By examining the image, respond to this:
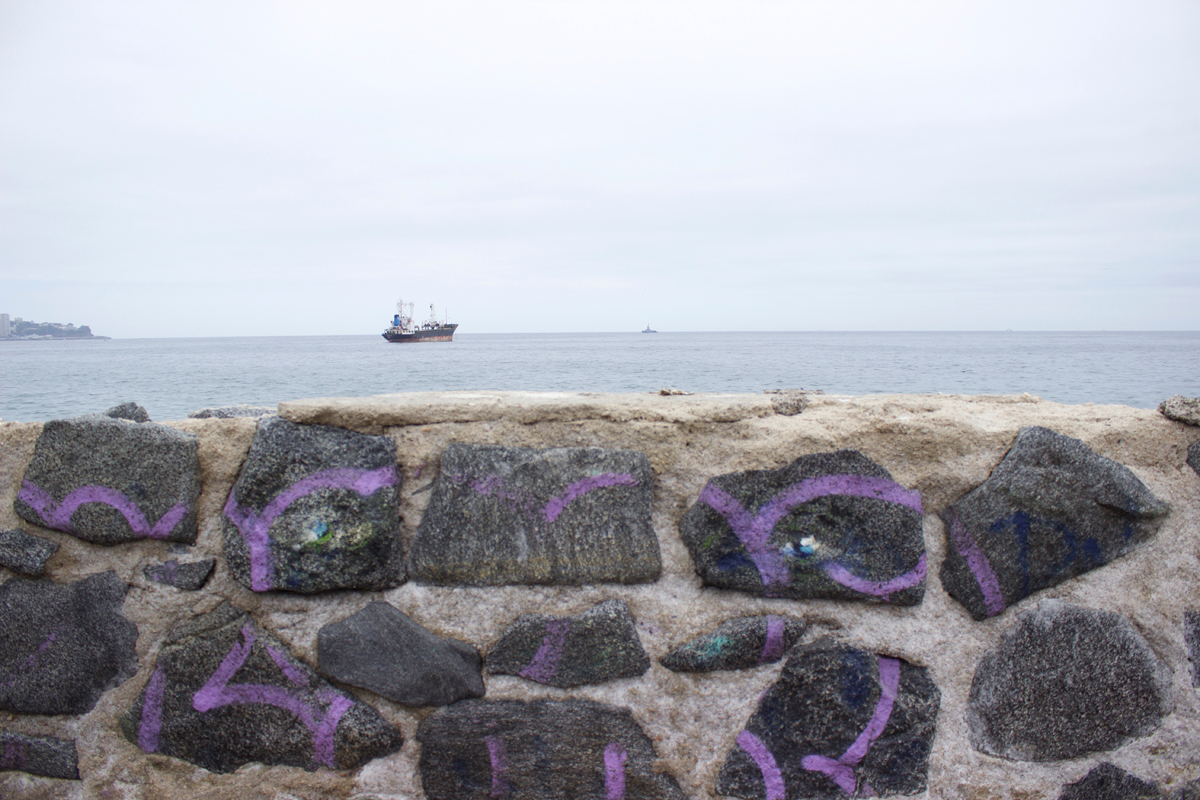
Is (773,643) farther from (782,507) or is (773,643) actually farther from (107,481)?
(107,481)

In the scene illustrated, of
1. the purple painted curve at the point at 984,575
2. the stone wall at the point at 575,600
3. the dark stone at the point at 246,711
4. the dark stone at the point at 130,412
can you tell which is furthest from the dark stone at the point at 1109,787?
the dark stone at the point at 130,412

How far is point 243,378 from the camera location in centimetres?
3594

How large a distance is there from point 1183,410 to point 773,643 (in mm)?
962

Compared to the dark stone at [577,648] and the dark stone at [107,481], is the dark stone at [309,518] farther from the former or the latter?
the dark stone at [577,648]

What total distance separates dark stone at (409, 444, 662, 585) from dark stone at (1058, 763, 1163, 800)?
35.3 inches

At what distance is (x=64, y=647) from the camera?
145cm

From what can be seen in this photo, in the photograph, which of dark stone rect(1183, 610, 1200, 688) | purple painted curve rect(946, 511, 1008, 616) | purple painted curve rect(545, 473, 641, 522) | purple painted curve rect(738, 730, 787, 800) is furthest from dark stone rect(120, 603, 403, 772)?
dark stone rect(1183, 610, 1200, 688)

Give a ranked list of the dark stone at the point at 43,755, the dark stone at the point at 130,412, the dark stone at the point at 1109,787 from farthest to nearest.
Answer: the dark stone at the point at 130,412 → the dark stone at the point at 43,755 → the dark stone at the point at 1109,787

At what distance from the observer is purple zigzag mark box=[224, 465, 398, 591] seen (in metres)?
1.42

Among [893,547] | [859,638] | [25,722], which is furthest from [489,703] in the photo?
[25,722]

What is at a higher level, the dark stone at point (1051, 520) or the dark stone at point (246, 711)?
the dark stone at point (1051, 520)

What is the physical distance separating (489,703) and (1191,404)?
1561 mm

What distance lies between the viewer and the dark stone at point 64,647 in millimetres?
1455

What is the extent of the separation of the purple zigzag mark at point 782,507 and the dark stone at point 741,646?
0.08 m
